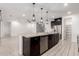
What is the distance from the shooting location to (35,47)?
11.5 feet

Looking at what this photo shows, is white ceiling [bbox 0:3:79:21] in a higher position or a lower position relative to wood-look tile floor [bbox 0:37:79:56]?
higher

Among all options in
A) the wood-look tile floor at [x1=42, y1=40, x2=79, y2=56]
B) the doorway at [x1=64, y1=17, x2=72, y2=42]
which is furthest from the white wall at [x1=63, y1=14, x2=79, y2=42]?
the wood-look tile floor at [x1=42, y1=40, x2=79, y2=56]

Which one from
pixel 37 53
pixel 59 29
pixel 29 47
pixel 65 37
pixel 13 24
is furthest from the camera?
pixel 13 24

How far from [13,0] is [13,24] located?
31.7 feet

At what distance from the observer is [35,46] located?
349cm

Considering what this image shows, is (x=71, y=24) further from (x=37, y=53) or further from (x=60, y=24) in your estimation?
(x=37, y=53)

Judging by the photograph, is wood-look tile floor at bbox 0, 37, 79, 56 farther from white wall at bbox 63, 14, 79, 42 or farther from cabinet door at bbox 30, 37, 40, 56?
white wall at bbox 63, 14, 79, 42

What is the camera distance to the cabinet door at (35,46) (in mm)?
3328

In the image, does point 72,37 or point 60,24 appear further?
point 60,24

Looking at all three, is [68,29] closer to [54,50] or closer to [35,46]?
[54,50]

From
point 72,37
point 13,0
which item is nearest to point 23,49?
point 13,0

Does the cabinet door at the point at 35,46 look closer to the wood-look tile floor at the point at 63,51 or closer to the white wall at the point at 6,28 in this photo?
the wood-look tile floor at the point at 63,51

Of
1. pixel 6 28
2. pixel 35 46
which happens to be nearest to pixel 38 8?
pixel 35 46

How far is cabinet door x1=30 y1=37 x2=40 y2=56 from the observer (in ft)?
10.9
